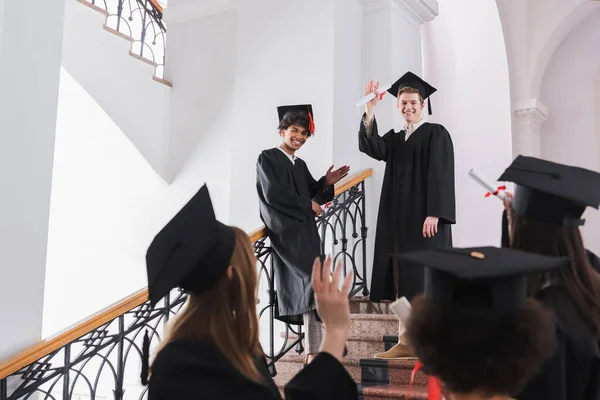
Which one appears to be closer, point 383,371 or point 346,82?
point 383,371

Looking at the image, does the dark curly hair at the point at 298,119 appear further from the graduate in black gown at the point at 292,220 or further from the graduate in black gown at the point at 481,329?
the graduate in black gown at the point at 481,329

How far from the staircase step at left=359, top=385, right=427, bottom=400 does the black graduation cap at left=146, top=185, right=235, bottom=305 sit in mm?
2104

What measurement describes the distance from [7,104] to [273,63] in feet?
11.2

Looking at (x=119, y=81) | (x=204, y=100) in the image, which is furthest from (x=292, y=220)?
(x=119, y=81)

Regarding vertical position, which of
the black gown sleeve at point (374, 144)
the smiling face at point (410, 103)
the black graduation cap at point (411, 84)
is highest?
the black graduation cap at point (411, 84)

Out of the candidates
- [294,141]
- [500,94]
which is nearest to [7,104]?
[294,141]

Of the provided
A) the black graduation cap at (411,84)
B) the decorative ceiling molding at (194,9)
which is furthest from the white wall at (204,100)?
the black graduation cap at (411,84)

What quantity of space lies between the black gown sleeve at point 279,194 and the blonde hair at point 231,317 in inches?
90.8

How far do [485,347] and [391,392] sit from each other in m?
2.43

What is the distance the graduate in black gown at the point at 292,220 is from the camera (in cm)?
407

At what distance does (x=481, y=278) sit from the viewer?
1439 millimetres

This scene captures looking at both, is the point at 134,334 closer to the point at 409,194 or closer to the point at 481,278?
the point at 409,194

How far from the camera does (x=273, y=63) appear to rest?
21.3 ft

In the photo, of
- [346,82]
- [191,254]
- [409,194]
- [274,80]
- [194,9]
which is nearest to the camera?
[191,254]
